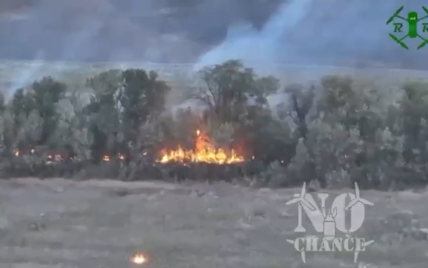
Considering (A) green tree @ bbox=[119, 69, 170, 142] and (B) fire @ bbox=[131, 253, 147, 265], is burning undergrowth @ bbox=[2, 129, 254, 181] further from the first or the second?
(B) fire @ bbox=[131, 253, 147, 265]

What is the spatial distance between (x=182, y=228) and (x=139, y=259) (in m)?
0.13

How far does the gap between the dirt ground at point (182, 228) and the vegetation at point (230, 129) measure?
44 mm

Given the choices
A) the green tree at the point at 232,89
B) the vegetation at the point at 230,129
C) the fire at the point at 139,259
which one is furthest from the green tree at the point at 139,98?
the fire at the point at 139,259

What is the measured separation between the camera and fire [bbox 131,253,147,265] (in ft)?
4.51

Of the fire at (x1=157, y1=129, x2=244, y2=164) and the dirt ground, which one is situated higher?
the fire at (x1=157, y1=129, x2=244, y2=164)

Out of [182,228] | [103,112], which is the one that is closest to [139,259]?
[182,228]

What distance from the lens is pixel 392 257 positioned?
4.47 feet

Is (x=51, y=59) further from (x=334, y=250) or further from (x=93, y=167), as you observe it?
(x=334, y=250)

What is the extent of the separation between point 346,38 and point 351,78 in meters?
0.10

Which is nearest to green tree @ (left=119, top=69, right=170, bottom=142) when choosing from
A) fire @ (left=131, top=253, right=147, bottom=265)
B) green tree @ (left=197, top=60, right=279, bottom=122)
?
green tree @ (left=197, top=60, right=279, bottom=122)

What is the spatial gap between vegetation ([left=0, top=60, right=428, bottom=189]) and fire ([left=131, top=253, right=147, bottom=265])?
192mm

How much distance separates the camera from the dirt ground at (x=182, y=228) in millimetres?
1374

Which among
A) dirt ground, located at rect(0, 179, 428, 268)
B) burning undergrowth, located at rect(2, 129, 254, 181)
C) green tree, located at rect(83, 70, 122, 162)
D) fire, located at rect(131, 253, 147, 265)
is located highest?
green tree, located at rect(83, 70, 122, 162)

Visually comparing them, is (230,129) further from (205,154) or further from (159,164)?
(159,164)
